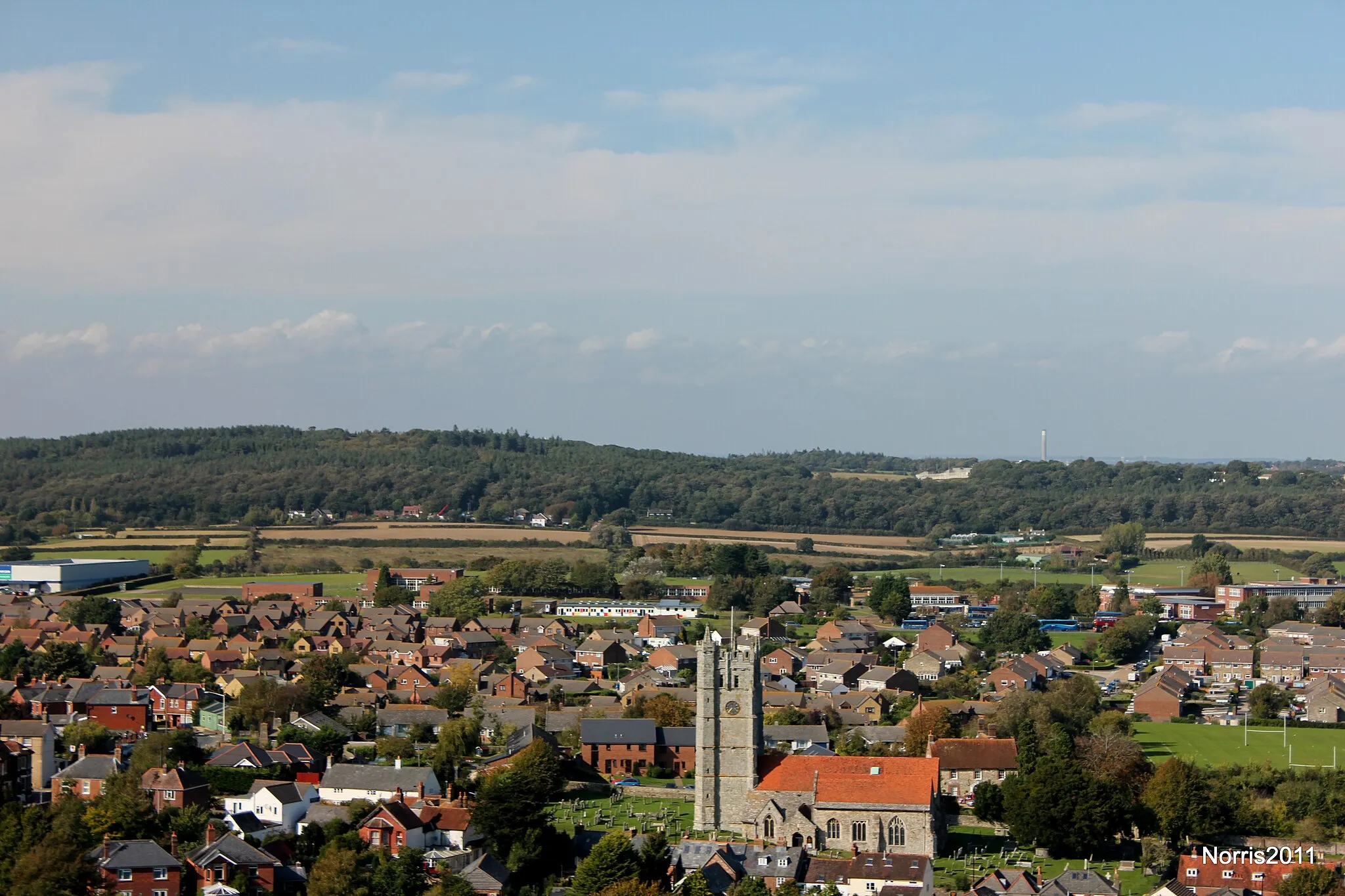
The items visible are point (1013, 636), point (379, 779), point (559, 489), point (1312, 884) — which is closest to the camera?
point (1312, 884)

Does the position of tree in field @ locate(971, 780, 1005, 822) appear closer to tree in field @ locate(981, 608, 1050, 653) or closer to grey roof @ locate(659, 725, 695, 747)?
grey roof @ locate(659, 725, 695, 747)

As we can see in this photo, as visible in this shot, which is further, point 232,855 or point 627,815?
point 627,815

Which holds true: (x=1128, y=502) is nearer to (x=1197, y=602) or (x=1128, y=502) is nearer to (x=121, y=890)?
(x=1197, y=602)

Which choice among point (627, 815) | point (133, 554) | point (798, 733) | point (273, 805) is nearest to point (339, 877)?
point (273, 805)

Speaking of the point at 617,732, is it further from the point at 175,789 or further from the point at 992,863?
the point at 992,863

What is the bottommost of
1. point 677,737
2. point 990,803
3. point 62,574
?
point 990,803

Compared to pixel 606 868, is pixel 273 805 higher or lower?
higher

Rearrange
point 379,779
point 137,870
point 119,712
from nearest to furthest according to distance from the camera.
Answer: point 137,870 < point 379,779 < point 119,712
